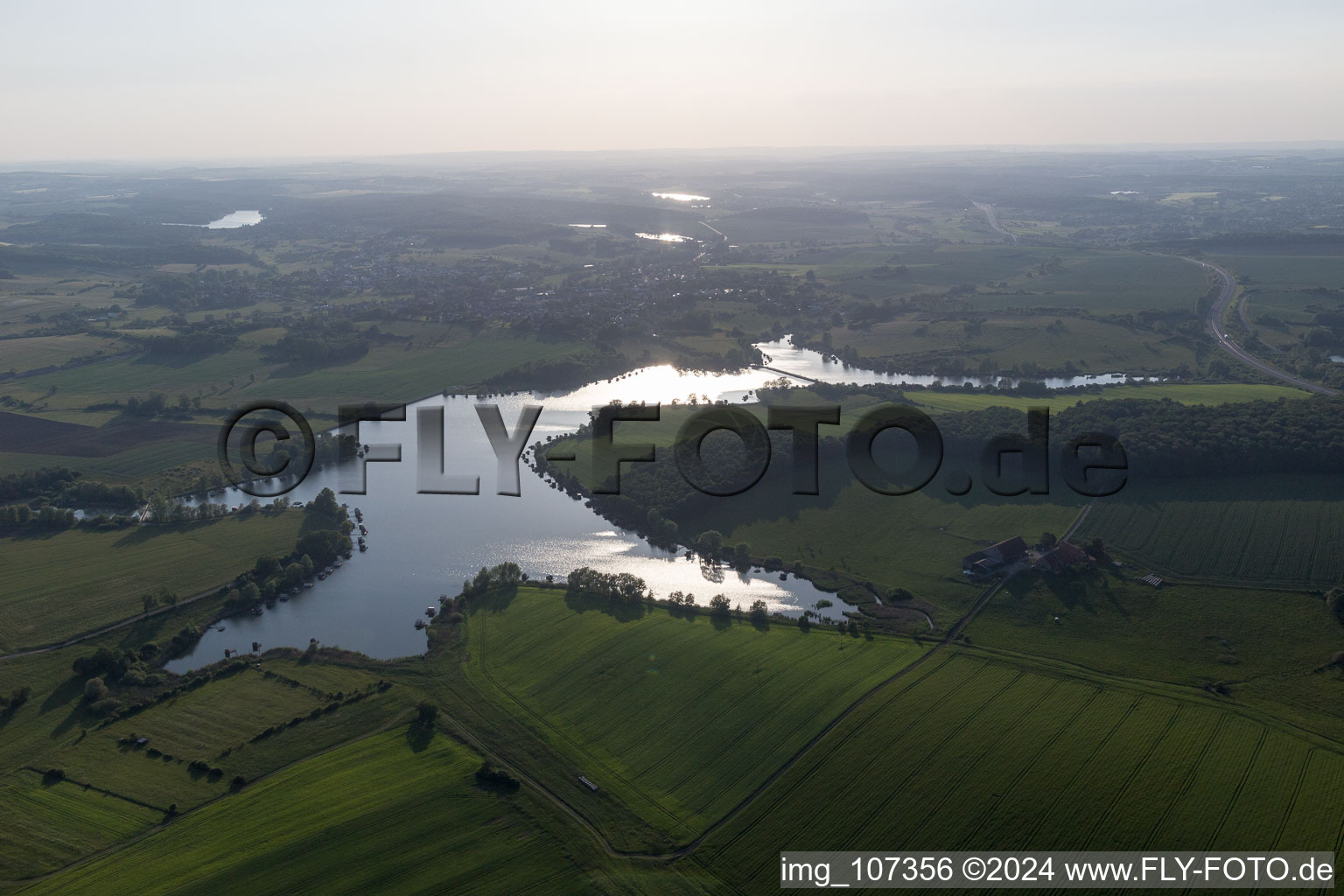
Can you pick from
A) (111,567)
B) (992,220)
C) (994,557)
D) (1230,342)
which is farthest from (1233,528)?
(992,220)

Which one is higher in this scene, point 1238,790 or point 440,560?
point 440,560

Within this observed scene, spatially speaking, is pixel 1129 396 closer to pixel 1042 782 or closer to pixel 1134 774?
pixel 1134 774

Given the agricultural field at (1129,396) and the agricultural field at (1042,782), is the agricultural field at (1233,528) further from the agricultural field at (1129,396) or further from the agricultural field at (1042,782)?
the agricultural field at (1129,396)

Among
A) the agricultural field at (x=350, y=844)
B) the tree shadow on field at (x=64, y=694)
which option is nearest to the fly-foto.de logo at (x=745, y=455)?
the tree shadow on field at (x=64, y=694)

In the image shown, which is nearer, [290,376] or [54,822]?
[54,822]

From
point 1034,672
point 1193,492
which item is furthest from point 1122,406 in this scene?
point 1034,672

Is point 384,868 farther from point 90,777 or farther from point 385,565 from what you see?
point 385,565
